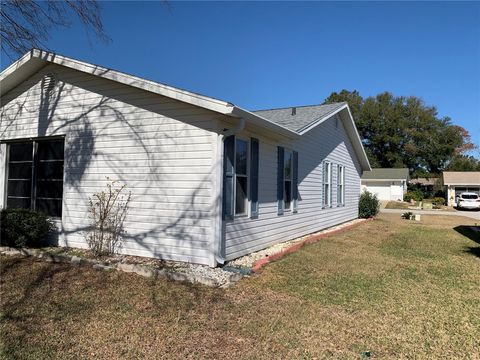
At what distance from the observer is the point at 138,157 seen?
7.39m

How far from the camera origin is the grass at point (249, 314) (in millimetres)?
3793

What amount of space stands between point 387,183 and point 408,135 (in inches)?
479

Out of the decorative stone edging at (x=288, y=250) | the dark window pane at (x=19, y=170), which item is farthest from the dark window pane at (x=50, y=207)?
the decorative stone edging at (x=288, y=250)

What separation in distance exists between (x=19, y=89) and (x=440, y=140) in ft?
175

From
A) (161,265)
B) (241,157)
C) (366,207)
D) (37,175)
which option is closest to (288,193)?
(241,157)

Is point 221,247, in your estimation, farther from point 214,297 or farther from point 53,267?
point 53,267

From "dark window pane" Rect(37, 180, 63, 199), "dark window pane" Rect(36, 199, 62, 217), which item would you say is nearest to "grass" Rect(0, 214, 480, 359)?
"dark window pane" Rect(36, 199, 62, 217)

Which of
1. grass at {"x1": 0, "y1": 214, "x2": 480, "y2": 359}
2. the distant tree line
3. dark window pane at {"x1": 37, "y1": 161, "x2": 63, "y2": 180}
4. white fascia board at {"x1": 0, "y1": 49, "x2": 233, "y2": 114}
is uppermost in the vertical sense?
the distant tree line

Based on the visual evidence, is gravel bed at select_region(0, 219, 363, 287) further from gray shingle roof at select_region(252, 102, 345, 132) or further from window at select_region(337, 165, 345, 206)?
window at select_region(337, 165, 345, 206)

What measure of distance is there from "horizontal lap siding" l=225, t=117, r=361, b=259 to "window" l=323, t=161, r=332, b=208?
10.1 inches

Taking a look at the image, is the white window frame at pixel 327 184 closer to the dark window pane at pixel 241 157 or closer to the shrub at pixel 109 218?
the dark window pane at pixel 241 157

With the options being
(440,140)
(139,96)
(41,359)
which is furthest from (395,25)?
(440,140)

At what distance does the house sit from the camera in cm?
677

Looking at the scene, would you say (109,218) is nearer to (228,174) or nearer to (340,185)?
(228,174)
